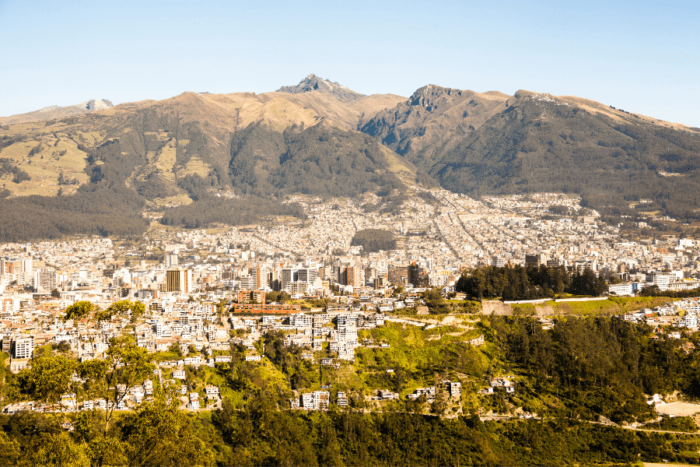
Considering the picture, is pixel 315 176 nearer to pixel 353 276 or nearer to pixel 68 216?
pixel 68 216

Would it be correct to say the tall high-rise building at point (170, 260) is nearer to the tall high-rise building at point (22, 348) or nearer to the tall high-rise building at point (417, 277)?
the tall high-rise building at point (417, 277)

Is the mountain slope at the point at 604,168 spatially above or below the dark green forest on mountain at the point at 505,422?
above

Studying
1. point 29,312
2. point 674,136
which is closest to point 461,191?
point 674,136

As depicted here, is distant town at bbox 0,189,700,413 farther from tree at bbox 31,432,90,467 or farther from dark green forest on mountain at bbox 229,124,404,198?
dark green forest on mountain at bbox 229,124,404,198

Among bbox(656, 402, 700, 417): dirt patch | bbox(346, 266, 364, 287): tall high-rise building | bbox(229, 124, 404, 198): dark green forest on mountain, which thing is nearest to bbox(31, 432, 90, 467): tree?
bbox(656, 402, 700, 417): dirt patch

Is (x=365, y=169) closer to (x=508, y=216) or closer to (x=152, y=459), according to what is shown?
(x=508, y=216)

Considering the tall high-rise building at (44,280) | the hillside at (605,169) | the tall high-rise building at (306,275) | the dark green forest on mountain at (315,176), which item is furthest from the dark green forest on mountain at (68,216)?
the hillside at (605,169)

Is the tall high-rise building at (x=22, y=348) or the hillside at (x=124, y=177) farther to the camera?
the hillside at (x=124, y=177)

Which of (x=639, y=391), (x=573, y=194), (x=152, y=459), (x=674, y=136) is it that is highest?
(x=674, y=136)
